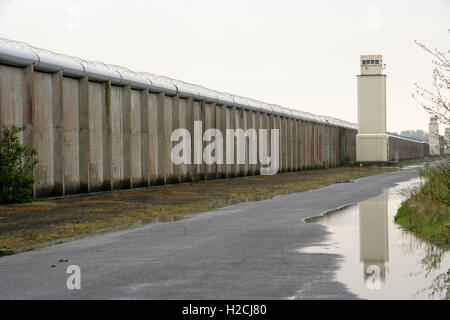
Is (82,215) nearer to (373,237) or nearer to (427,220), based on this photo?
(373,237)

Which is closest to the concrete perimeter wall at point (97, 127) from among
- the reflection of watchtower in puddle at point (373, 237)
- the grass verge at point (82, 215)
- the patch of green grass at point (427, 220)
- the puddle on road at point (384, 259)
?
the grass verge at point (82, 215)

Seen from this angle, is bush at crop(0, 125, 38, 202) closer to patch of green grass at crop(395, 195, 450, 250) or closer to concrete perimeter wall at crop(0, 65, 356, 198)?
concrete perimeter wall at crop(0, 65, 356, 198)

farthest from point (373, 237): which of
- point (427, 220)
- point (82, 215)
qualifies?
point (82, 215)

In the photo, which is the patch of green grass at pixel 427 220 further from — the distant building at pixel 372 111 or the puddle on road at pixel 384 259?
the distant building at pixel 372 111

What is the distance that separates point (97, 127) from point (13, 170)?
22.2 ft

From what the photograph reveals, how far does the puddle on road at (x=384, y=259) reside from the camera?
275 inches

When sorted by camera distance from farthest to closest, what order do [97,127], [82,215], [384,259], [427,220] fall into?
[97,127] → [82,215] → [427,220] → [384,259]

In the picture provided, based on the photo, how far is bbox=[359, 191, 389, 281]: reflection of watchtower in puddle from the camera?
8.54 metres

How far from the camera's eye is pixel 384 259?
30.1 feet

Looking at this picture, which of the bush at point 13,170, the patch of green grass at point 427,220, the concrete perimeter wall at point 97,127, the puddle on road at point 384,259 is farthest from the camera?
the concrete perimeter wall at point 97,127

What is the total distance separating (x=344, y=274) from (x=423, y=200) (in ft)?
28.6

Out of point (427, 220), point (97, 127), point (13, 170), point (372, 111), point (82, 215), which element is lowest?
point (82, 215)

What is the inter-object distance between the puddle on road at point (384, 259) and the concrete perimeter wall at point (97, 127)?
1253 centimetres
